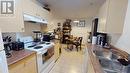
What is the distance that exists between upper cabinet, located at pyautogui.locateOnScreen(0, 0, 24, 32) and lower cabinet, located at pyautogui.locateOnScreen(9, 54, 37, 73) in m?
0.62

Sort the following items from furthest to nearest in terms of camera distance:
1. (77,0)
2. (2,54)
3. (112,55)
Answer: (77,0), (112,55), (2,54)

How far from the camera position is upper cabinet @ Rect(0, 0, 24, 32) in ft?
5.48

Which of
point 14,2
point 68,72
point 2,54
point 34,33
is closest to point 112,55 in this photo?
point 68,72

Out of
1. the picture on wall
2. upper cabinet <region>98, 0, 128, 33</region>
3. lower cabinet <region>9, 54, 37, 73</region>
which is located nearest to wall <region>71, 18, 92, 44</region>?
the picture on wall

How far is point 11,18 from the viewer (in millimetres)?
1702

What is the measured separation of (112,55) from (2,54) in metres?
1.87

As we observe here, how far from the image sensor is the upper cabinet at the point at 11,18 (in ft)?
5.48

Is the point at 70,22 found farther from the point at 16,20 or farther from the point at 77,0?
the point at 16,20

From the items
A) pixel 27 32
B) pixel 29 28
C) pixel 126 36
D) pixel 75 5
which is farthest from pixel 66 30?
pixel 126 36

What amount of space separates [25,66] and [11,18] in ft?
2.96

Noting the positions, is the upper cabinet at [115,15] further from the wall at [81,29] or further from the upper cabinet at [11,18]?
the wall at [81,29]

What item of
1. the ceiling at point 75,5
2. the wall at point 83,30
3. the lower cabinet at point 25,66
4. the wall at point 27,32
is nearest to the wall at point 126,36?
the lower cabinet at point 25,66

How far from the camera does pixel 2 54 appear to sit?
935 millimetres

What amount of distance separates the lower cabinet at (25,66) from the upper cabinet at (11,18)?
0.62 meters
